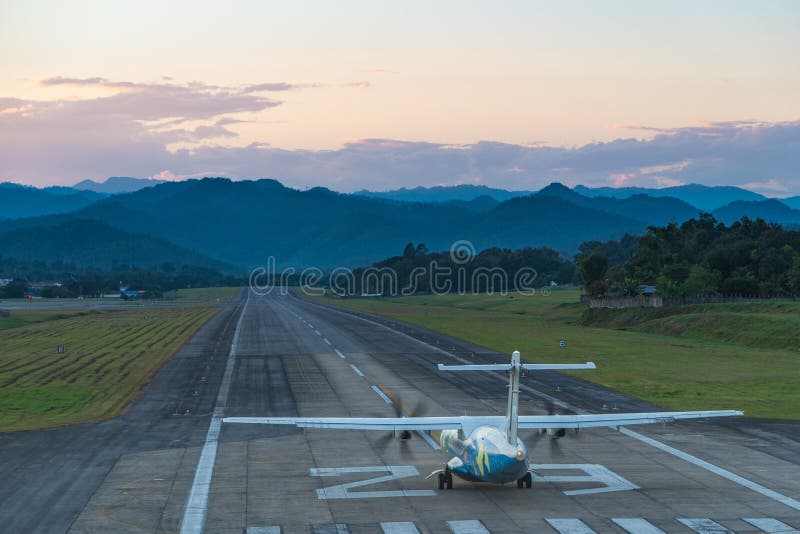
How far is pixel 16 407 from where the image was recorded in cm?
4706

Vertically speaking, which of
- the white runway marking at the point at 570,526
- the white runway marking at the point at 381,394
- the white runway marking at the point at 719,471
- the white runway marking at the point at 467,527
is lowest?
the white runway marking at the point at 467,527

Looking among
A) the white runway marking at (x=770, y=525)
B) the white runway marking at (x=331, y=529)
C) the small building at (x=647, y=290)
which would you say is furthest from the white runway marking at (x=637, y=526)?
the small building at (x=647, y=290)

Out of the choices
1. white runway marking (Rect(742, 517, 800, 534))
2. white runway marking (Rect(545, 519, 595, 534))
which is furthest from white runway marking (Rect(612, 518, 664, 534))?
white runway marking (Rect(742, 517, 800, 534))

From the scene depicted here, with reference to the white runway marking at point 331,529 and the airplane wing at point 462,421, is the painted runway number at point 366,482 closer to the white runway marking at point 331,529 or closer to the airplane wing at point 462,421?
the airplane wing at point 462,421

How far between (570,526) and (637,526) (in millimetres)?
1785

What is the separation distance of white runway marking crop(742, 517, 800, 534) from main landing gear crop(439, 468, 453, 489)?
28.1 feet

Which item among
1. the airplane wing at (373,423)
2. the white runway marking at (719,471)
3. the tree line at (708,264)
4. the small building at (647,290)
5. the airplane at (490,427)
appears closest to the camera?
the airplane at (490,427)

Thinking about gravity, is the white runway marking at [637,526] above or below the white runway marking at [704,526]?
below

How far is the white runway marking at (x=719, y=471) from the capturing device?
91.9ft

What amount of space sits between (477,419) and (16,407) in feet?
95.5

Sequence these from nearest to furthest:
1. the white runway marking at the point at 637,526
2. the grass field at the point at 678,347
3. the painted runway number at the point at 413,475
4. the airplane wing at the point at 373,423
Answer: the white runway marking at the point at 637,526 < the airplane wing at the point at 373,423 < the painted runway number at the point at 413,475 < the grass field at the point at 678,347

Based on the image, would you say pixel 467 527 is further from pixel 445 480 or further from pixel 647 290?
pixel 647 290

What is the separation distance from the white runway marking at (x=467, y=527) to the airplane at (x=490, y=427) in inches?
58.4

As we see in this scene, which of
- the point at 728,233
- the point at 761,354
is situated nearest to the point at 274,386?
the point at 761,354
